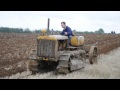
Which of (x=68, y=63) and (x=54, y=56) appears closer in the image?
(x=68, y=63)

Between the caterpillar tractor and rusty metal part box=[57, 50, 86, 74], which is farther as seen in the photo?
the caterpillar tractor

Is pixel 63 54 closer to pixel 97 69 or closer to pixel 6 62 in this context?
pixel 97 69

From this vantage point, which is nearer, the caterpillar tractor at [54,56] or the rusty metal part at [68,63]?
the rusty metal part at [68,63]

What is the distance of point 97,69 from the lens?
1296 centimetres

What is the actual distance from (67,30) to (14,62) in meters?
4.81

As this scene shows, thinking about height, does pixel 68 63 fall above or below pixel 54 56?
below

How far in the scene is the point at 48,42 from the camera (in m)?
12.0
